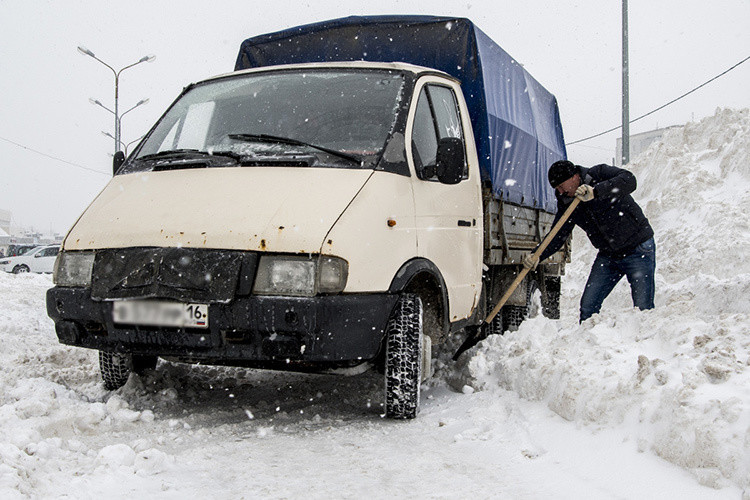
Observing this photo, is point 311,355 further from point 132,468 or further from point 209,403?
point 209,403

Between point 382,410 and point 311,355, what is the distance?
1052 mm

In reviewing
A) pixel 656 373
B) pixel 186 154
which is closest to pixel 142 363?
pixel 186 154

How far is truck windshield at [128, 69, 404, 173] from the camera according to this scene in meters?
4.08

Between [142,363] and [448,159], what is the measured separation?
7.93 feet

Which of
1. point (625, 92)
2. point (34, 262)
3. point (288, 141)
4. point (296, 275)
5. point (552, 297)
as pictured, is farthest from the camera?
point (34, 262)

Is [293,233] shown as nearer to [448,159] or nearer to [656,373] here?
[448,159]

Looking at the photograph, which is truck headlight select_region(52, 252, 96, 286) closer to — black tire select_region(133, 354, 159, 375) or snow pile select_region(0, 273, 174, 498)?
snow pile select_region(0, 273, 174, 498)

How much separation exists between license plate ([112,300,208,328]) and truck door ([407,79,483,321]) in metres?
1.34

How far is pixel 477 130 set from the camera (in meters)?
5.74

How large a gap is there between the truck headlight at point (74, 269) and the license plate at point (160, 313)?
33 cm

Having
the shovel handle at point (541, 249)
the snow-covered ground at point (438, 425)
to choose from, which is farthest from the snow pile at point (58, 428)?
the shovel handle at point (541, 249)

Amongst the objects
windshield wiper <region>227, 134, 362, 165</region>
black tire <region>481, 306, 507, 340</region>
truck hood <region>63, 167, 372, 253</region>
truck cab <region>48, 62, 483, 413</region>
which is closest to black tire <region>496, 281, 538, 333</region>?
black tire <region>481, 306, 507, 340</region>

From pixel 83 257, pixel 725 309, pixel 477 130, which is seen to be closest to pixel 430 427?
pixel 83 257

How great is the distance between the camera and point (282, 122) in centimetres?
438
